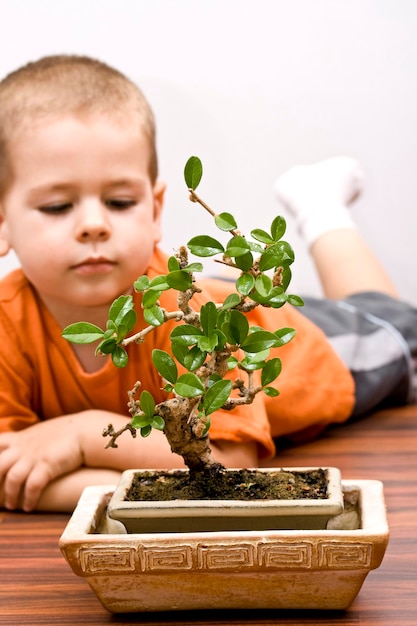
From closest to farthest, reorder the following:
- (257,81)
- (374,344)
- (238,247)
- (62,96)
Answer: (238,247)
(62,96)
(374,344)
(257,81)

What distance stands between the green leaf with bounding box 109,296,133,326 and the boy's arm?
394 mm

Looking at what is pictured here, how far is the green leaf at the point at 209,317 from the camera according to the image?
2.25ft

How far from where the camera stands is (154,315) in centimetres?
69

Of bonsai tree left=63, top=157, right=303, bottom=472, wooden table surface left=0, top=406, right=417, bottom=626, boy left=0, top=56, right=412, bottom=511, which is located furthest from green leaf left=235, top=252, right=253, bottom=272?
→ boy left=0, top=56, right=412, bottom=511

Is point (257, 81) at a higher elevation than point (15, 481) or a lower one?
higher

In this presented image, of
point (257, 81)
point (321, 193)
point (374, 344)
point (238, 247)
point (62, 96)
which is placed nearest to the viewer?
point (238, 247)

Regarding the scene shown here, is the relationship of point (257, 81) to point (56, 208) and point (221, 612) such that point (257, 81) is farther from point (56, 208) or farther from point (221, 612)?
point (221, 612)

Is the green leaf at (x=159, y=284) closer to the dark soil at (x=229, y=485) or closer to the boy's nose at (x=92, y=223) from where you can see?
the dark soil at (x=229, y=485)

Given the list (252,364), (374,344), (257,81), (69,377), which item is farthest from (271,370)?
(257,81)

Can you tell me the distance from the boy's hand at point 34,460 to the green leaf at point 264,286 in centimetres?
47

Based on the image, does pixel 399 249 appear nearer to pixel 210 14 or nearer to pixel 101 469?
pixel 210 14

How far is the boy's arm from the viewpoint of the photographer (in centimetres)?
106

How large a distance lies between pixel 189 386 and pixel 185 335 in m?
0.04

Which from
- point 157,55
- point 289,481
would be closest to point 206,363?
point 289,481
